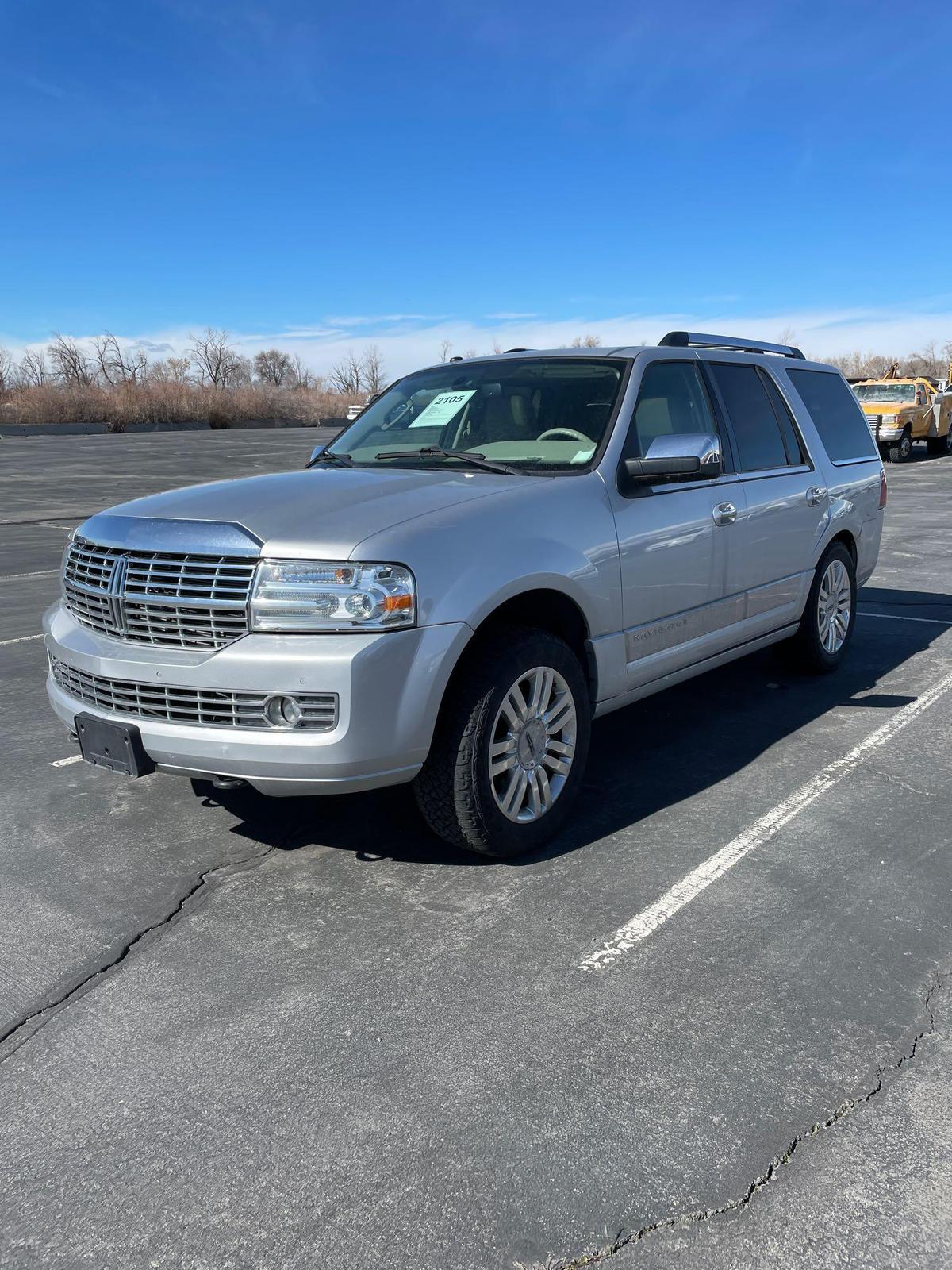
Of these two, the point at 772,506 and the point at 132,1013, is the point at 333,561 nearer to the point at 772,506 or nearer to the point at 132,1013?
the point at 132,1013

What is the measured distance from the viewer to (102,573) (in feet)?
12.6

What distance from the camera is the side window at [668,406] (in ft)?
15.5

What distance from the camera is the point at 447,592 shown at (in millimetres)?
3553

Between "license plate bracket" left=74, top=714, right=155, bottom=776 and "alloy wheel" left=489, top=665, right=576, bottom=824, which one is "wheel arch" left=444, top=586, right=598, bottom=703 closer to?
"alloy wheel" left=489, top=665, right=576, bottom=824

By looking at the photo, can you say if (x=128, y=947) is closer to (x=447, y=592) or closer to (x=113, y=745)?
(x=113, y=745)

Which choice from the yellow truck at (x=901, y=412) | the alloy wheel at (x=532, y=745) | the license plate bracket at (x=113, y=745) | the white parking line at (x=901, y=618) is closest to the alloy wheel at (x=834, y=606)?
the white parking line at (x=901, y=618)

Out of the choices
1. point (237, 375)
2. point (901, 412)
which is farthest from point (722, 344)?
point (237, 375)

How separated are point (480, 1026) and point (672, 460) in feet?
8.01

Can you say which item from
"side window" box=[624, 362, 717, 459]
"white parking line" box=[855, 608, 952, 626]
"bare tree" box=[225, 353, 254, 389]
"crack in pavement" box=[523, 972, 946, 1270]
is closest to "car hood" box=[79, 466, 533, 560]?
"side window" box=[624, 362, 717, 459]

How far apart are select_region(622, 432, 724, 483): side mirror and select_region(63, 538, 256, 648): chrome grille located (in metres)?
1.75

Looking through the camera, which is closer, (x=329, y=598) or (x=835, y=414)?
(x=329, y=598)

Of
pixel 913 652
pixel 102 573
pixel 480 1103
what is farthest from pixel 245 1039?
pixel 913 652

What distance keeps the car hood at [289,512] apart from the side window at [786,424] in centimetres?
233

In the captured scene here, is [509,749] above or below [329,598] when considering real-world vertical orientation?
below
